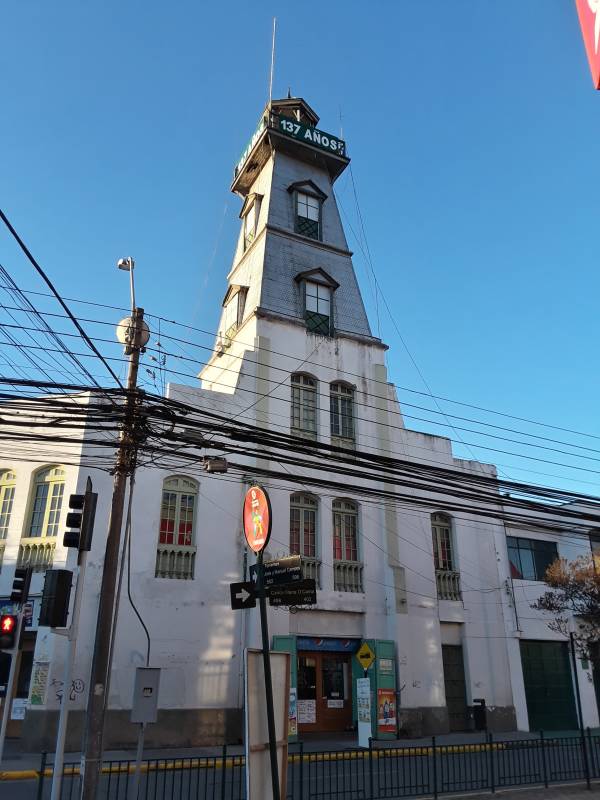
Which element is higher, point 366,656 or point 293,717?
point 366,656

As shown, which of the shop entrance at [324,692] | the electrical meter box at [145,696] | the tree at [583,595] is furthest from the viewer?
the shop entrance at [324,692]

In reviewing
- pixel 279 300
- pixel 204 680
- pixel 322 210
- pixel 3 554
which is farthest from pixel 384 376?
pixel 3 554

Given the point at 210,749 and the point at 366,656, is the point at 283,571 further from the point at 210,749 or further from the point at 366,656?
the point at 210,749

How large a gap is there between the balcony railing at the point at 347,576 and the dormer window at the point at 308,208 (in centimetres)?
1434

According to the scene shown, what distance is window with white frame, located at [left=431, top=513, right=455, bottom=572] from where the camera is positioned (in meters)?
25.4

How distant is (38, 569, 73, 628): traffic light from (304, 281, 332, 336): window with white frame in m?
16.9

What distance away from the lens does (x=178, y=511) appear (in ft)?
69.5

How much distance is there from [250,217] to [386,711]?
21.2 meters

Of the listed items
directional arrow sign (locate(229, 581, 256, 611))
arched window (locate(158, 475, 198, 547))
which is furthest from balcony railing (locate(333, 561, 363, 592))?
directional arrow sign (locate(229, 581, 256, 611))

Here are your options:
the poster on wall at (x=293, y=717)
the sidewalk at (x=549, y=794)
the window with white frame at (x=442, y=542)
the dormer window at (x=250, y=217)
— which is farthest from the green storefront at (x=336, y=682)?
the dormer window at (x=250, y=217)

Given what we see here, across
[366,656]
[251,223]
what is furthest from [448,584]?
[251,223]

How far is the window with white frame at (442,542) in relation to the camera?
25.4 metres

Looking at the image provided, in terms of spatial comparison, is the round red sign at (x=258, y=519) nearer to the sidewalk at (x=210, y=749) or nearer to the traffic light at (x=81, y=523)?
the traffic light at (x=81, y=523)

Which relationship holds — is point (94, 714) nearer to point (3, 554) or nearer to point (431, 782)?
point (431, 782)
